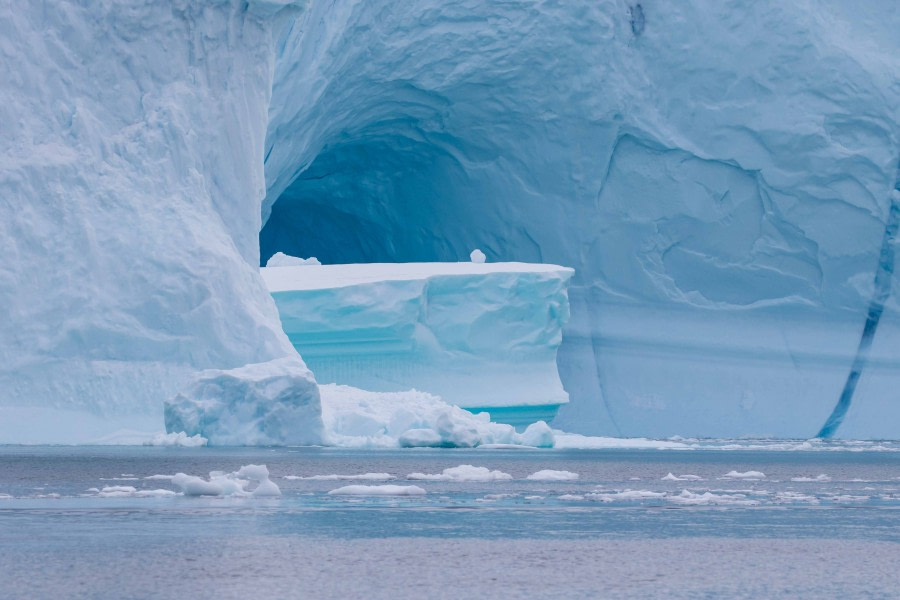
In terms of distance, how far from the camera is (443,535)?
16.0 feet

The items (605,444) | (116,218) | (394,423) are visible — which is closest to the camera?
(116,218)

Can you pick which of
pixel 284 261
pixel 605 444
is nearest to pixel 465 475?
pixel 605 444

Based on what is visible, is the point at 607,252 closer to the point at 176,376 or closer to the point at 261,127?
the point at 261,127

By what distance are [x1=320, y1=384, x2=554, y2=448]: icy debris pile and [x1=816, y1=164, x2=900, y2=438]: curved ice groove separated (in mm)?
6267

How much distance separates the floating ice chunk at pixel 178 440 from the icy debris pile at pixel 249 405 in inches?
1.8

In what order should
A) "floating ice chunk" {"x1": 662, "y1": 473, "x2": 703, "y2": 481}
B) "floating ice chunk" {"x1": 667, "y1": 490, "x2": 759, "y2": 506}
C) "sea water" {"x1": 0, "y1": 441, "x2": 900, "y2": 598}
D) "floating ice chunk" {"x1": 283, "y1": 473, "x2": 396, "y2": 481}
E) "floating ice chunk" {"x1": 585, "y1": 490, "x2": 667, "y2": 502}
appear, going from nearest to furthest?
"sea water" {"x1": 0, "y1": 441, "x2": 900, "y2": 598}, "floating ice chunk" {"x1": 667, "y1": 490, "x2": 759, "y2": 506}, "floating ice chunk" {"x1": 585, "y1": 490, "x2": 667, "y2": 502}, "floating ice chunk" {"x1": 283, "y1": 473, "x2": 396, "y2": 481}, "floating ice chunk" {"x1": 662, "y1": 473, "x2": 703, "y2": 481}

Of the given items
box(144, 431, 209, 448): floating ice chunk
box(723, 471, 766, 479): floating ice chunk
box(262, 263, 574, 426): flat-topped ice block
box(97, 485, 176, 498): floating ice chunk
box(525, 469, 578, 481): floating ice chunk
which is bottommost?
box(97, 485, 176, 498): floating ice chunk

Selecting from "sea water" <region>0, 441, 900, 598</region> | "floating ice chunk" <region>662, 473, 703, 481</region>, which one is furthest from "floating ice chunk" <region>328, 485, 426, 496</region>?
"floating ice chunk" <region>662, 473, 703, 481</region>

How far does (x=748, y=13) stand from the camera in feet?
54.9

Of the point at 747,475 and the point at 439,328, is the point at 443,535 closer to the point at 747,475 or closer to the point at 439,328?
the point at 747,475

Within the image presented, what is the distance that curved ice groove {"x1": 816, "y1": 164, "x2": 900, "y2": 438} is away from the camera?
17.2 metres

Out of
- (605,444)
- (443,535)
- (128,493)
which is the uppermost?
(605,444)

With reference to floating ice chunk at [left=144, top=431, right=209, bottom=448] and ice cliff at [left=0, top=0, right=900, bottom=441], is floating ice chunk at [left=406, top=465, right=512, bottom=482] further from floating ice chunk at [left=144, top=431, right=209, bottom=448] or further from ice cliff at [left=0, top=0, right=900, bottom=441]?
ice cliff at [left=0, top=0, right=900, bottom=441]

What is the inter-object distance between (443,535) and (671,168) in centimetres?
1275
